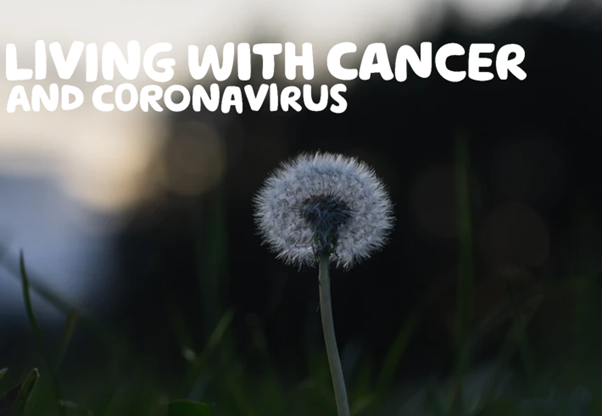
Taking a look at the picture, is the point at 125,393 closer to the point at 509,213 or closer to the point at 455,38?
the point at 509,213

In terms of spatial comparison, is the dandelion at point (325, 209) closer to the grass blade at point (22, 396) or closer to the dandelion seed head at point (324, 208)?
the dandelion seed head at point (324, 208)

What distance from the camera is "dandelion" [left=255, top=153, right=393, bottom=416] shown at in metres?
1.68

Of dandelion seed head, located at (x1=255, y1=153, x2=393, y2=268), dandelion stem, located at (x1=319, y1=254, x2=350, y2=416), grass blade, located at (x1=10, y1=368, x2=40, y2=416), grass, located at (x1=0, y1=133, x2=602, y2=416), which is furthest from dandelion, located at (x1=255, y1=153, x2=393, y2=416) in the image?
grass blade, located at (x1=10, y1=368, x2=40, y2=416)

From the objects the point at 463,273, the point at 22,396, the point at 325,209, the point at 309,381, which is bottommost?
the point at 309,381

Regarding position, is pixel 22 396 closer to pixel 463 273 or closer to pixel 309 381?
pixel 463 273

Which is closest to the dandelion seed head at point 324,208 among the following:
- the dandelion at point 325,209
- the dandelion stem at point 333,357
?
the dandelion at point 325,209

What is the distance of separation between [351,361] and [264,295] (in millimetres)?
17812

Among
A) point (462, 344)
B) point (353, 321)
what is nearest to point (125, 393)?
point (462, 344)

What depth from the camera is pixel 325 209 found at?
1687 millimetres

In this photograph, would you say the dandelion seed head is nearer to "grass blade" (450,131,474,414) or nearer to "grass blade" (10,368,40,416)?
"grass blade" (450,131,474,414)

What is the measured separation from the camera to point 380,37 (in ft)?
62.8

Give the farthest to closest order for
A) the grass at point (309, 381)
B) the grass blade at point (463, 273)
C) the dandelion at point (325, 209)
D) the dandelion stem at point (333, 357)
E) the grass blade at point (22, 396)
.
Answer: the grass blade at point (463, 273) < the grass at point (309, 381) < the dandelion at point (325, 209) < the grass blade at point (22, 396) < the dandelion stem at point (333, 357)

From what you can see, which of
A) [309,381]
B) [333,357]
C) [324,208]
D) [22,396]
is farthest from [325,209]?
[309,381]

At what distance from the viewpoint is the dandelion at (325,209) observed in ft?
5.52
